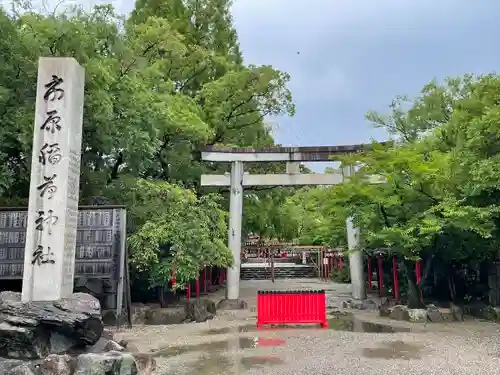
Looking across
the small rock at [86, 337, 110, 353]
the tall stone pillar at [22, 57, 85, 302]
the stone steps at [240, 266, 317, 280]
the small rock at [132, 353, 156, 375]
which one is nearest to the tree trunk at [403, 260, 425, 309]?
the small rock at [132, 353, 156, 375]

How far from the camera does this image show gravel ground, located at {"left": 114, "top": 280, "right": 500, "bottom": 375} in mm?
7637

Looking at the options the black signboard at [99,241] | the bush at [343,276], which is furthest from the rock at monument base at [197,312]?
the bush at [343,276]

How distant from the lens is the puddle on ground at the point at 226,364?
7.56 m

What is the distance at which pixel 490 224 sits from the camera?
11273 millimetres

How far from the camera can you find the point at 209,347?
956 centimetres

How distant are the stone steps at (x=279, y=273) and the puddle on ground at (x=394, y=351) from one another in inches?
844

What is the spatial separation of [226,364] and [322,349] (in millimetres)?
2157

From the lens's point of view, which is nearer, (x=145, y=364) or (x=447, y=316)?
(x=145, y=364)

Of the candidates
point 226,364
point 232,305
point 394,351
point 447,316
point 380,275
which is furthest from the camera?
point 380,275

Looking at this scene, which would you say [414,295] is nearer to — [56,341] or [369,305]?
[369,305]

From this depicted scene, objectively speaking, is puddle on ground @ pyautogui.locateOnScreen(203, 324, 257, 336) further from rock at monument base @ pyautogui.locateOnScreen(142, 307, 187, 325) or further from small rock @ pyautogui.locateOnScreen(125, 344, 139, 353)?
small rock @ pyautogui.locateOnScreen(125, 344, 139, 353)

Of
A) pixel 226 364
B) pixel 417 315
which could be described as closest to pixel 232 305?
pixel 417 315

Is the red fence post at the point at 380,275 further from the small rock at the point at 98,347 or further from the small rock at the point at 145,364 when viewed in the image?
the small rock at the point at 98,347

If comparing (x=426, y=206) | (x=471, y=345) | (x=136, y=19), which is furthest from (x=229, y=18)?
(x=471, y=345)
